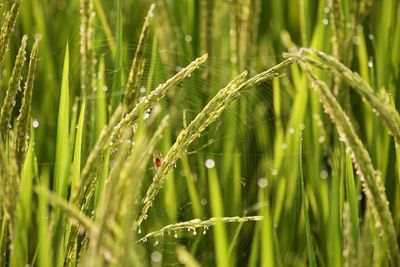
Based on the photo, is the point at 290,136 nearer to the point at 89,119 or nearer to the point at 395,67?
the point at 395,67

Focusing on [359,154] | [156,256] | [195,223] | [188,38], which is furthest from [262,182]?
[359,154]

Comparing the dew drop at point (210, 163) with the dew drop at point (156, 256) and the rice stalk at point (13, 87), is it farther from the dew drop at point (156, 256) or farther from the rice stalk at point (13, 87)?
the rice stalk at point (13, 87)

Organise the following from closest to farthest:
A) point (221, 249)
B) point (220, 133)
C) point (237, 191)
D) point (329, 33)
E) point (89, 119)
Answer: point (221, 249), point (89, 119), point (237, 191), point (220, 133), point (329, 33)

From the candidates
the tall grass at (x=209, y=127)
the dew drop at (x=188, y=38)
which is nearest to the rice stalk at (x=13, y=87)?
the tall grass at (x=209, y=127)

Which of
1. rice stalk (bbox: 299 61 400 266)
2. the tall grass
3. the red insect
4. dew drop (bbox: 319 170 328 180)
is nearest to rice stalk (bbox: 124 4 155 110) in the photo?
the tall grass

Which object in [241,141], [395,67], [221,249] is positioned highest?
[395,67]

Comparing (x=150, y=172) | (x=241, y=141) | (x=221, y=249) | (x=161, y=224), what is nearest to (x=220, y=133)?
(x=241, y=141)

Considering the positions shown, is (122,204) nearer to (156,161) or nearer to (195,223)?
(195,223)

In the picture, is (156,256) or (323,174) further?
(323,174)
